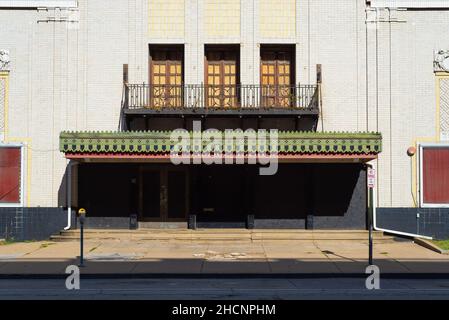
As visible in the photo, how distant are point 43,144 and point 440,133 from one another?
15.5m

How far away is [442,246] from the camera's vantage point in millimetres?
22156

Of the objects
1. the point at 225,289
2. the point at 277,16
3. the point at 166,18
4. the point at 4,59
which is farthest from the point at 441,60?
the point at 4,59

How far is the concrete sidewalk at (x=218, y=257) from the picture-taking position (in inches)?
676

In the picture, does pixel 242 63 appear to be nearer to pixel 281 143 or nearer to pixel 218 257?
pixel 281 143

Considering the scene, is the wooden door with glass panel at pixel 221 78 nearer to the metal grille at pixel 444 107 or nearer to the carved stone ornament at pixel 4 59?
the carved stone ornament at pixel 4 59

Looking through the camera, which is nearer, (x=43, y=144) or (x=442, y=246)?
(x=442, y=246)

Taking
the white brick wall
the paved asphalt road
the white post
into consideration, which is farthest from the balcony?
the paved asphalt road

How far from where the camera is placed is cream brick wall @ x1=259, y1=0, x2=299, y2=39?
2569 centimetres

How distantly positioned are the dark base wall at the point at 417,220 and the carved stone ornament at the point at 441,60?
5.51 metres

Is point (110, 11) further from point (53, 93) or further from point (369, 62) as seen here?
point (369, 62)

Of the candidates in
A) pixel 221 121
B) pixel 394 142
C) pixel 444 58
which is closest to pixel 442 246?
pixel 394 142

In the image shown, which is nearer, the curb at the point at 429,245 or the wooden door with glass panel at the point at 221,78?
the curb at the point at 429,245

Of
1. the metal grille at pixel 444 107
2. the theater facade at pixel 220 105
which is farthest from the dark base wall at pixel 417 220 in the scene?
the metal grille at pixel 444 107

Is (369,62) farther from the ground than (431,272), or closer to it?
farther from the ground
